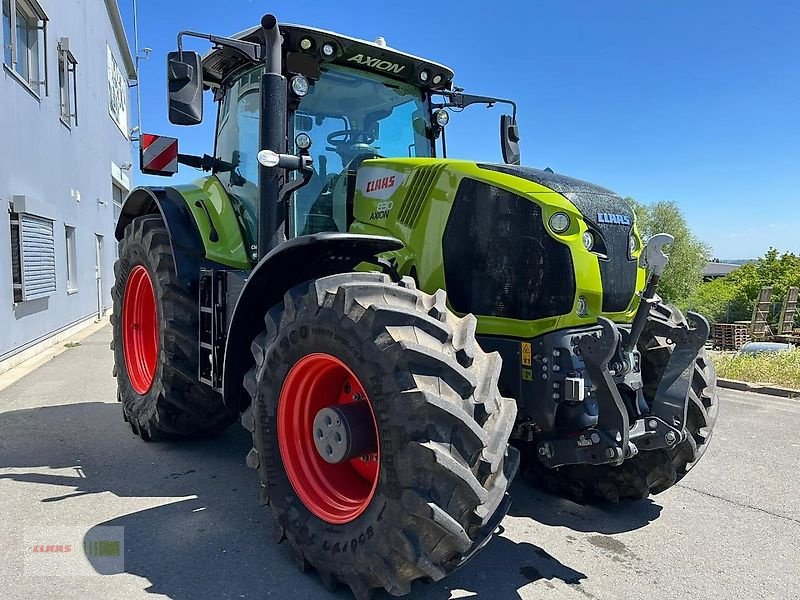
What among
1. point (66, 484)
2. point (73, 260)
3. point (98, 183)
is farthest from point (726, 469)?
point (98, 183)

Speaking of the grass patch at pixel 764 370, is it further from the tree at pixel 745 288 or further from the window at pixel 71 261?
the tree at pixel 745 288

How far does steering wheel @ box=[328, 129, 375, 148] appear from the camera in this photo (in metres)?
3.94

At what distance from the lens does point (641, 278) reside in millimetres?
3385

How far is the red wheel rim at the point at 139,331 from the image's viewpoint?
207 inches

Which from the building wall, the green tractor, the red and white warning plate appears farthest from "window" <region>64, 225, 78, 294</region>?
the green tractor

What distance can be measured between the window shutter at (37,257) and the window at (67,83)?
3244mm

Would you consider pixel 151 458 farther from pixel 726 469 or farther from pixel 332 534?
pixel 726 469

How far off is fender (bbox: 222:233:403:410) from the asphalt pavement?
79 cm

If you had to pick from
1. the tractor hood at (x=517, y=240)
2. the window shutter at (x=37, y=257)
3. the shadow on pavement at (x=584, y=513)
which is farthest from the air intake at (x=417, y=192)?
the window shutter at (x=37, y=257)

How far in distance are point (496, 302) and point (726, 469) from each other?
2776 millimetres

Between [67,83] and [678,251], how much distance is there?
44885 mm

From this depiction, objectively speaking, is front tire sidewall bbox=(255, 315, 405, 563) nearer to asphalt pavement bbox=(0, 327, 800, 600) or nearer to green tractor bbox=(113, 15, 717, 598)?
green tractor bbox=(113, 15, 717, 598)

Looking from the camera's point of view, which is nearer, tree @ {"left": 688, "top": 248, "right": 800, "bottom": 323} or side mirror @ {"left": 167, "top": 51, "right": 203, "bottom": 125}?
side mirror @ {"left": 167, "top": 51, "right": 203, "bottom": 125}

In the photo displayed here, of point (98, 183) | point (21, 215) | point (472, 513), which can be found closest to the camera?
point (472, 513)
